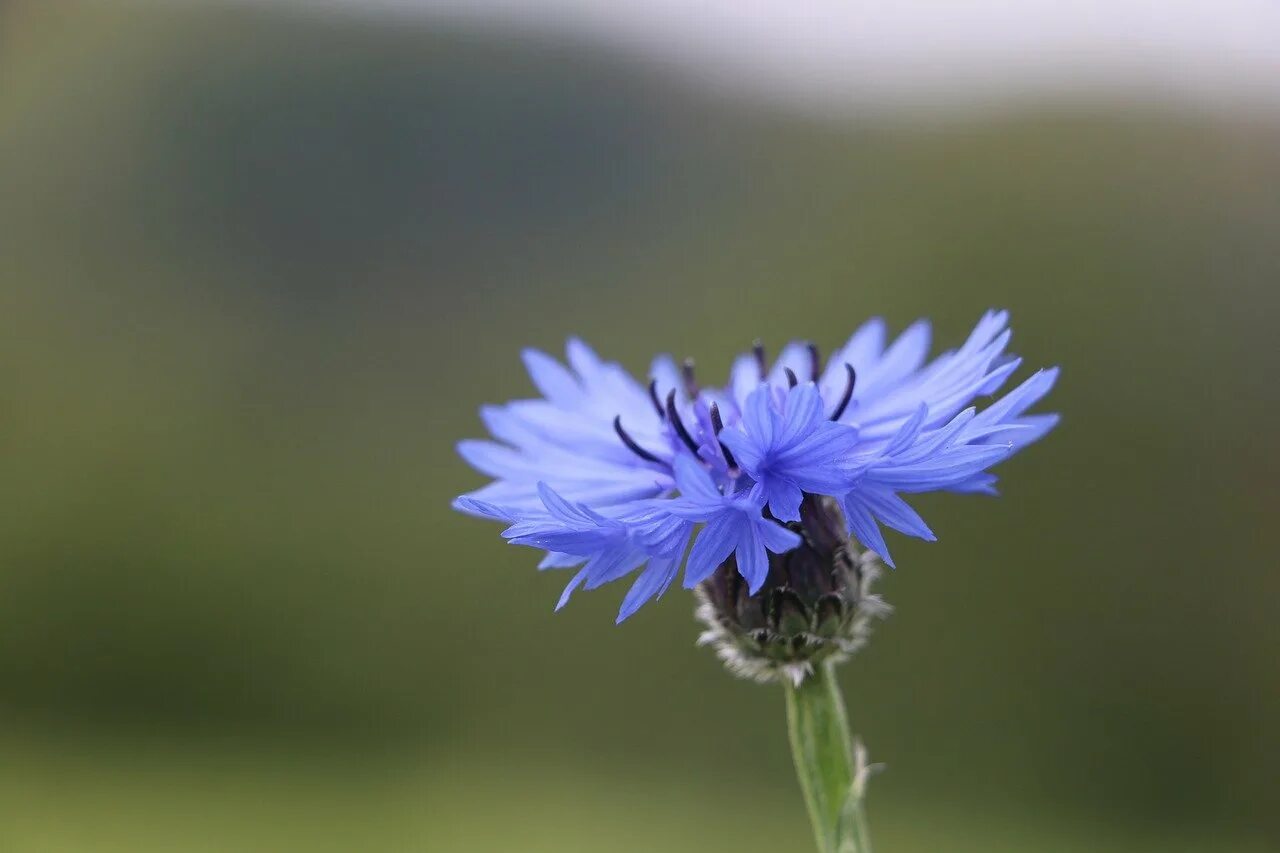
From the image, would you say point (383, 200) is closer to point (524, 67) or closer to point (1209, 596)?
point (524, 67)

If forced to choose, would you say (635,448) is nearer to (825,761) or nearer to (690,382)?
(690,382)

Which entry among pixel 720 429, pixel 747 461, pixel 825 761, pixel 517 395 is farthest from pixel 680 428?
pixel 517 395

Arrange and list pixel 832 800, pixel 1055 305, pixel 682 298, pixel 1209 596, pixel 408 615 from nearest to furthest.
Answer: pixel 832 800 → pixel 1209 596 → pixel 1055 305 → pixel 408 615 → pixel 682 298

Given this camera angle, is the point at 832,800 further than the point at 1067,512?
No

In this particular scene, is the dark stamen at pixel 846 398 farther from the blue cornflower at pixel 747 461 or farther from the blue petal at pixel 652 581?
the blue petal at pixel 652 581

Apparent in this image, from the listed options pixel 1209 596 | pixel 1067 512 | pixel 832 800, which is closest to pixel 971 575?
pixel 1067 512

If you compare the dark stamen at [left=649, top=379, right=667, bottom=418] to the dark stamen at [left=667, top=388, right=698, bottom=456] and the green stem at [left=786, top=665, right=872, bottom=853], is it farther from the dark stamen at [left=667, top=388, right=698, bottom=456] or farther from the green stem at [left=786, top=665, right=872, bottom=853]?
the green stem at [left=786, top=665, right=872, bottom=853]

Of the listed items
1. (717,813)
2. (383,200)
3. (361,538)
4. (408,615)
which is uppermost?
(383,200)
